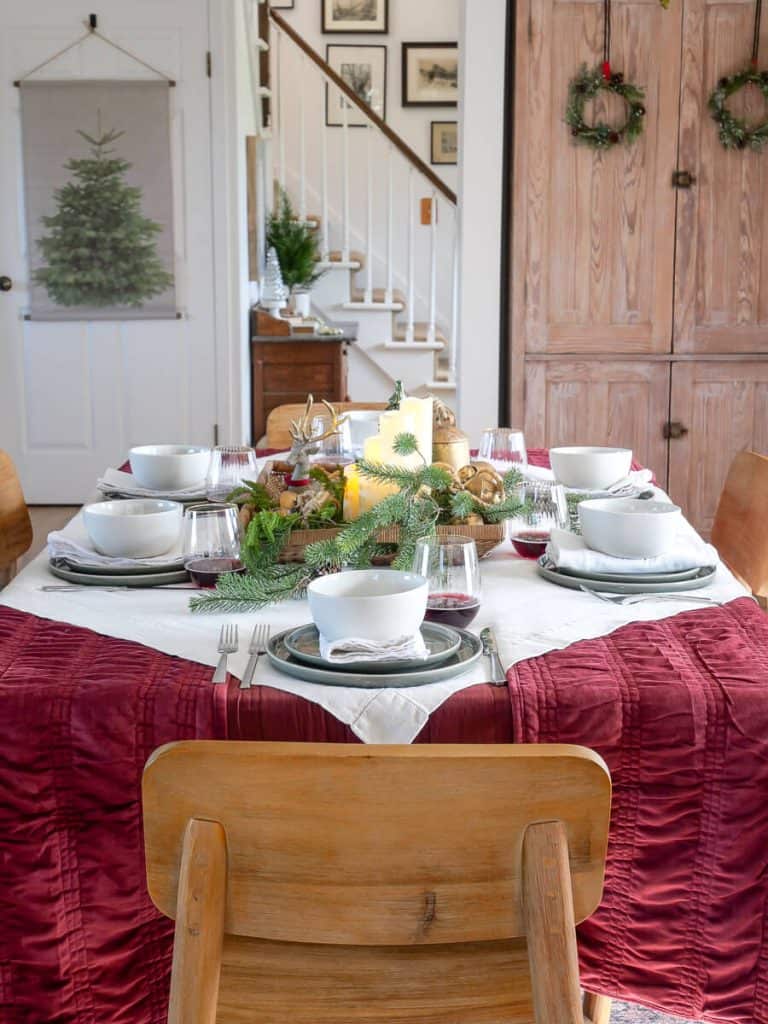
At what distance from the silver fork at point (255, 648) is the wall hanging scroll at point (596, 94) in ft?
11.1

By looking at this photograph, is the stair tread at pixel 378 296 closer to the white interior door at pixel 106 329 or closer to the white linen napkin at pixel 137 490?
the white interior door at pixel 106 329

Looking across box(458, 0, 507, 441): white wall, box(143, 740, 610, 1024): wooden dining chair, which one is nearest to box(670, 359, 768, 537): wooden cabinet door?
box(458, 0, 507, 441): white wall

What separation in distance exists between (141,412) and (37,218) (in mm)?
1027

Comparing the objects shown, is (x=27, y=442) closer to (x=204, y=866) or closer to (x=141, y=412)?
(x=141, y=412)

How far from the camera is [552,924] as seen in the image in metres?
0.86

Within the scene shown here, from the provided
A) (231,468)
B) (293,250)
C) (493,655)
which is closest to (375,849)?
(493,655)

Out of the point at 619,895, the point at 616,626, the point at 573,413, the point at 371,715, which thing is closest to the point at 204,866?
the point at 371,715

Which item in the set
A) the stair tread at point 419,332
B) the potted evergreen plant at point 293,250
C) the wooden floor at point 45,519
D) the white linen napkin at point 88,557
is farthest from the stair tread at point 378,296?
the white linen napkin at point 88,557

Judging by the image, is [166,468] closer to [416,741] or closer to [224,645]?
[224,645]

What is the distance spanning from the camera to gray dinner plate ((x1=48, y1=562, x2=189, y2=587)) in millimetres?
1672

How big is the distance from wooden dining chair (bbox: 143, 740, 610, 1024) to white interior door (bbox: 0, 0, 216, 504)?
4991 mm

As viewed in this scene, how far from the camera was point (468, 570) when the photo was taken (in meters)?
1.44

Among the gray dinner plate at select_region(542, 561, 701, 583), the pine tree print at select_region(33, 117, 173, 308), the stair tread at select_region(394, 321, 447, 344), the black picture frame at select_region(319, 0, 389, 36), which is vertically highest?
the black picture frame at select_region(319, 0, 389, 36)

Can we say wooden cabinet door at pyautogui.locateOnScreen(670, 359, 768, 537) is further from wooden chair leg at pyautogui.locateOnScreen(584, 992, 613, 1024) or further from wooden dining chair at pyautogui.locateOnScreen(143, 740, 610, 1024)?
wooden dining chair at pyautogui.locateOnScreen(143, 740, 610, 1024)
